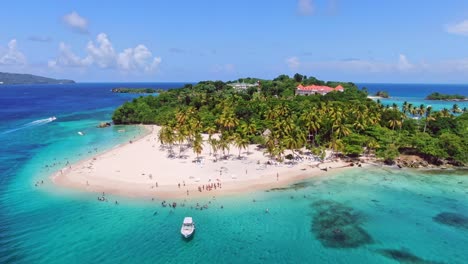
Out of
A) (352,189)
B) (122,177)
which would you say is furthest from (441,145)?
(122,177)

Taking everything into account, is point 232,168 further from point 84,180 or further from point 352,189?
point 84,180

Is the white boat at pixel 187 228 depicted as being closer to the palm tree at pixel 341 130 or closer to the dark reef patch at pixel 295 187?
the dark reef patch at pixel 295 187

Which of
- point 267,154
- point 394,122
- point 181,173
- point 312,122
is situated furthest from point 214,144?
point 394,122

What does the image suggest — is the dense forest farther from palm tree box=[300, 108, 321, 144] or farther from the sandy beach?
the sandy beach

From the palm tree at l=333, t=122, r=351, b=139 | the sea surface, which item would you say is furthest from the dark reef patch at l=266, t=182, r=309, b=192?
the palm tree at l=333, t=122, r=351, b=139

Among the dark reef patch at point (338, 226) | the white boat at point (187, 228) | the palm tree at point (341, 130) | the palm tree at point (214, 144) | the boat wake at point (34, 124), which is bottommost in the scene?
the dark reef patch at point (338, 226)

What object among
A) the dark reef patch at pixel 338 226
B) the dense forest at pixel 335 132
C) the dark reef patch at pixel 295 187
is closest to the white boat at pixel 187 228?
the dark reef patch at pixel 338 226

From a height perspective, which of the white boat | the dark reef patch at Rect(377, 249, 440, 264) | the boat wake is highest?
the boat wake
